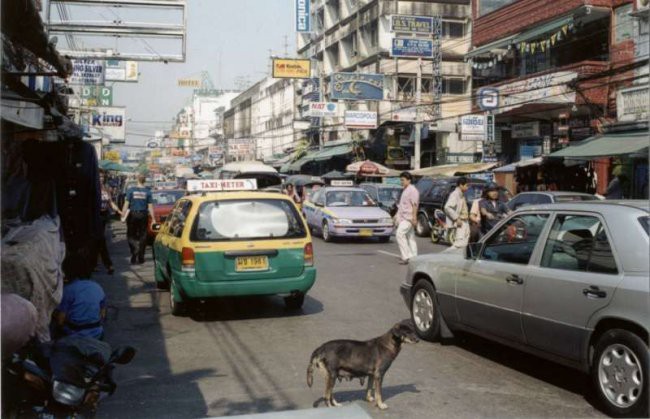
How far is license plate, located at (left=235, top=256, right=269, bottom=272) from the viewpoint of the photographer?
322 inches

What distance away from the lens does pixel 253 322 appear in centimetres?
834

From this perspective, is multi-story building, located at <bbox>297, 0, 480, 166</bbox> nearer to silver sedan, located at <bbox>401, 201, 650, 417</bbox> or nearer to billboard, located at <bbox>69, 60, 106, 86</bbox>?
billboard, located at <bbox>69, 60, 106, 86</bbox>

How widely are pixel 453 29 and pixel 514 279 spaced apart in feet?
142

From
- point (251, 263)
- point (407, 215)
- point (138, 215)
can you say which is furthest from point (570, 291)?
point (138, 215)

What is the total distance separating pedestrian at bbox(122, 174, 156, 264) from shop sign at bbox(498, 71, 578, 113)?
14.6m

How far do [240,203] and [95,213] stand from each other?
202 cm

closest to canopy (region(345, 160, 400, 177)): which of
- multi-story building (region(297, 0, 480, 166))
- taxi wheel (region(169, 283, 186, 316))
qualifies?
multi-story building (region(297, 0, 480, 166))

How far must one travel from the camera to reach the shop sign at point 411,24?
34969mm

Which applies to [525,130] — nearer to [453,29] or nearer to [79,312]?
[453,29]

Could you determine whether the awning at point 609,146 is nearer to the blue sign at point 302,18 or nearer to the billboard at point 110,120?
the billboard at point 110,120

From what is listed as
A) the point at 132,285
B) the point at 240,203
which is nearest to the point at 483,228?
the point at 240,203

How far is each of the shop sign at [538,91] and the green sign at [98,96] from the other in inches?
1091

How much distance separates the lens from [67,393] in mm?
3445

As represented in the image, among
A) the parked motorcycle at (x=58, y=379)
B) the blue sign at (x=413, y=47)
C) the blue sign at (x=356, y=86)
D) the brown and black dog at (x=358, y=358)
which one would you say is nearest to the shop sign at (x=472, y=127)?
the blue sign at (x=413, y=47)
